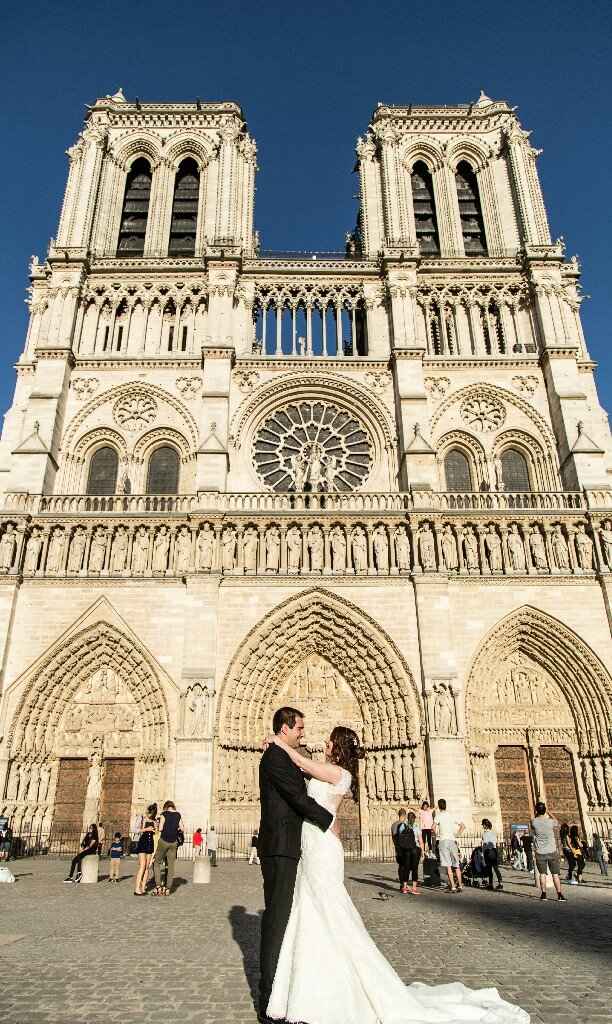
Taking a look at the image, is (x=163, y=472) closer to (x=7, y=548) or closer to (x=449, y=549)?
(x=7, y=548)

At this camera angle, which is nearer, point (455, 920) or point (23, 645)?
point (455, 920)

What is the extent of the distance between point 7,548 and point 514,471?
14.5 m

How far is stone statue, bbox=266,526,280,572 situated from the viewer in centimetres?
1778

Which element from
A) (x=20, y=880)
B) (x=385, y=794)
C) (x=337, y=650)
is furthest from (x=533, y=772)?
(x=20, y=880)

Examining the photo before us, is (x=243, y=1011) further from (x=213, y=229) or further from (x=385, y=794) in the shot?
(x=213, y=229)

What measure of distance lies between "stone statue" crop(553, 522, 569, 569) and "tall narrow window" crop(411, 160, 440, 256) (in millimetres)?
12371

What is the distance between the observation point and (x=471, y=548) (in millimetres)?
18125

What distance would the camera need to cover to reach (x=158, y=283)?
23.0m

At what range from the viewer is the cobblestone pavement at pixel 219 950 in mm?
4277

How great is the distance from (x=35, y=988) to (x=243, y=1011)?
145cm

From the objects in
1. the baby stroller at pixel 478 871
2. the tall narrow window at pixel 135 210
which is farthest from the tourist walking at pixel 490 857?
the tall narrow window at pixel 135 210

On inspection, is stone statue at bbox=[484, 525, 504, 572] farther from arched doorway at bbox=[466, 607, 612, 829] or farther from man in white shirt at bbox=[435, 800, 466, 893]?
man in white shirt at bbox=[435, 800, 466, 893]

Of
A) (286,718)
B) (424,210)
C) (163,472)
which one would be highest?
(424,210)

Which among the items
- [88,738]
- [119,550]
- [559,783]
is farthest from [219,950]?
[559,783]
